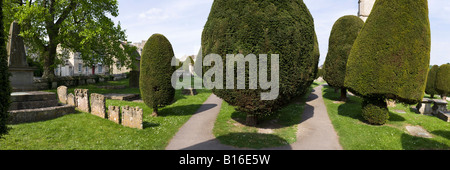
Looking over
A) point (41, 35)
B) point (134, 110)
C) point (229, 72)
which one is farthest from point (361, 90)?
point (41, 35)

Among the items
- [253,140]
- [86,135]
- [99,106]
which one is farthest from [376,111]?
[99,106]

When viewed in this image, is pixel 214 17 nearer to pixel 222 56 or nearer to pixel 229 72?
pixel 222 56

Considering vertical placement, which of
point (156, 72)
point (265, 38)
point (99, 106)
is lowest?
point (99, 106)

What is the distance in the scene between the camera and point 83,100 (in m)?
11.9

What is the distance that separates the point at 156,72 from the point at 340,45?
1468 centimetres

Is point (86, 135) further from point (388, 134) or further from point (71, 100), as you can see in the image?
point (388, 134)

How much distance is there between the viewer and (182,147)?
312 inches

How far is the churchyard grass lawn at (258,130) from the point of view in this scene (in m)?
8.52

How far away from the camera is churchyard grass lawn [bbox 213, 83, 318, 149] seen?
8.52 meters

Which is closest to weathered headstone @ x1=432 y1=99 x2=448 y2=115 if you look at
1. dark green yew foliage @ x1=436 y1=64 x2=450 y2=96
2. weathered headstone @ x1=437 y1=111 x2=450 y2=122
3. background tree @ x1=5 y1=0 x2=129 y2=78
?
weathered headstone @ x1=437 y1=111 x2=450 y2=122

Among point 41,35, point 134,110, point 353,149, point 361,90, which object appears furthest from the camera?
point 41,35

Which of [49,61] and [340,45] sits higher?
[340,45]

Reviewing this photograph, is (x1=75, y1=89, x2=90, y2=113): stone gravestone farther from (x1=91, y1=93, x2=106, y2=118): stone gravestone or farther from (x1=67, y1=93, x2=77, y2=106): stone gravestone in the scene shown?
(x1=91, y1=93, x2=106, y2=118): stone gravestone

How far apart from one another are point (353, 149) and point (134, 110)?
9434mm
